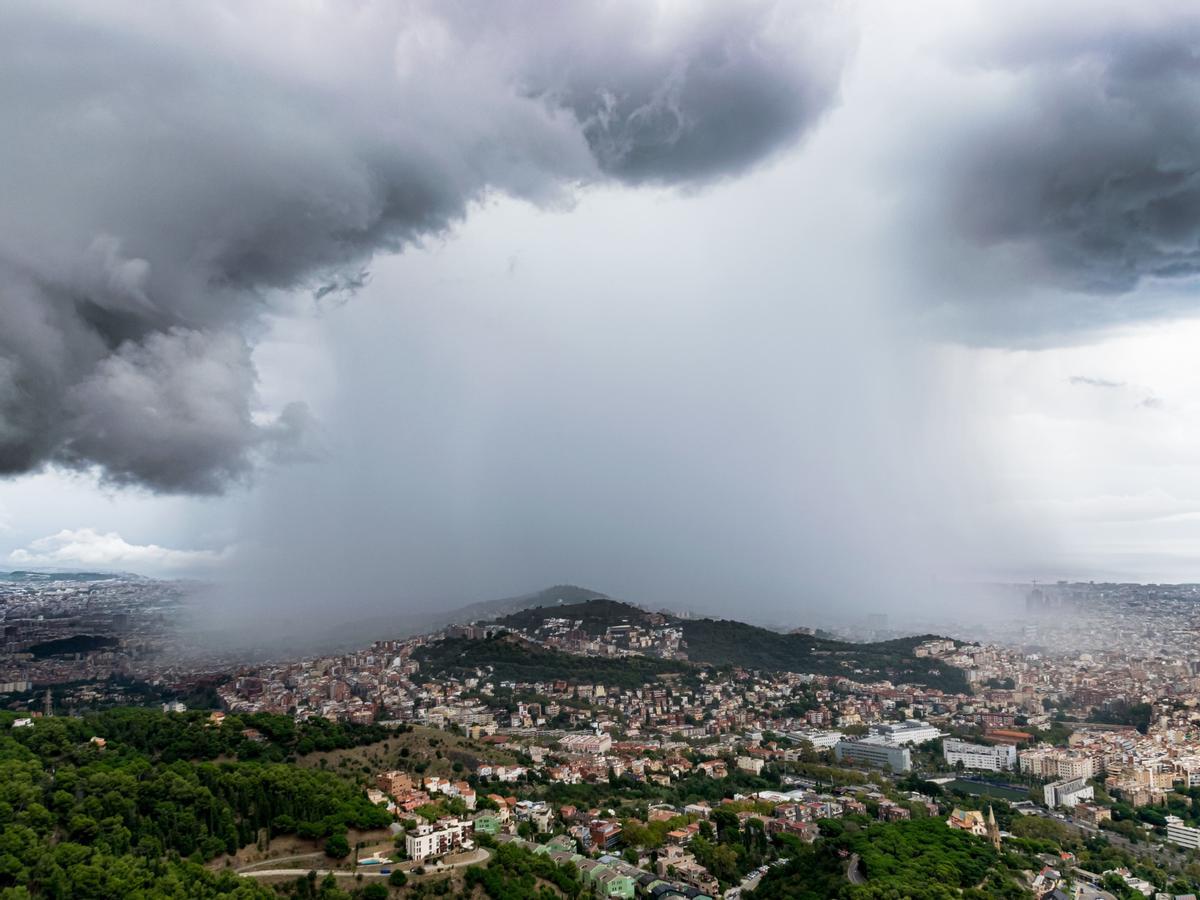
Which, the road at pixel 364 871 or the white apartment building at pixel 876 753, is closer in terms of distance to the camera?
the road at pixel 364 871

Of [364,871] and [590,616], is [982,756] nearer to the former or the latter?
[364,871]

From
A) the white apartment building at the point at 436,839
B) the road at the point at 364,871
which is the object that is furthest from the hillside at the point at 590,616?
the road at the point at 364,871

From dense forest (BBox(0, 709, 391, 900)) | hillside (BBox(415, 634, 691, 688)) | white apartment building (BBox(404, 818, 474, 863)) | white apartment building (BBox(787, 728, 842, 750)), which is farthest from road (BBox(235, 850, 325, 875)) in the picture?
hillside (BBox(415, 634, 691, 688))

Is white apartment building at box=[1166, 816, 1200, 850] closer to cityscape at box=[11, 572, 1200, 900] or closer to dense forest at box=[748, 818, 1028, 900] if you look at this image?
cityscape at box=[11, 572, 1200, 900]

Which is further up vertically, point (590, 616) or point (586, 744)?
point (590, 616)

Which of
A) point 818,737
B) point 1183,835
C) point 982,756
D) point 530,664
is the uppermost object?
point 530,664

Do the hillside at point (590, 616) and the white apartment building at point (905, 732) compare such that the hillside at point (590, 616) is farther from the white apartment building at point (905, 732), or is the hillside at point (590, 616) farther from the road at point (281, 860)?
the road at point (281, 860)

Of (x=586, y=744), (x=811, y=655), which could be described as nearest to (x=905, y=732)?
(x=586, y=744)
